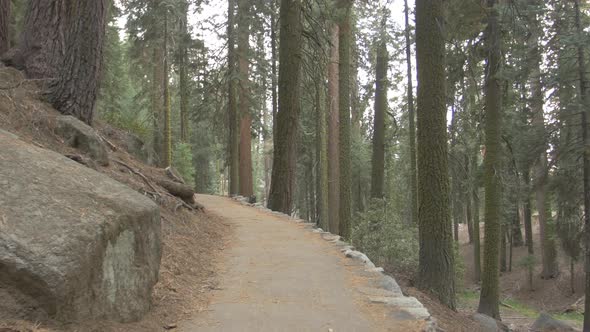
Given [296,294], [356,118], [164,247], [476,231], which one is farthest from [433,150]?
[476,231]

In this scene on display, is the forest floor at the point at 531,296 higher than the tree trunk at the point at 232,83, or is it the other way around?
the tree trunk at the point at 232,83

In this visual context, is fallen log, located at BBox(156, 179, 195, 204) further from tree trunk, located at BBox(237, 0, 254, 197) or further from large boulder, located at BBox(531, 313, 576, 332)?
large boulder, located at BBox(531, 313, 576, 332)

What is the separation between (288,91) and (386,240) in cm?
474

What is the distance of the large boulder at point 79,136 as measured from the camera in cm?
657

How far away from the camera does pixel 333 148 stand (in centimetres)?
1706

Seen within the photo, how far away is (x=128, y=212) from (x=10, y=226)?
1018mm

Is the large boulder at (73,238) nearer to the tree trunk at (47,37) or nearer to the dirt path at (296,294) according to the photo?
the dirt path at (296,294)

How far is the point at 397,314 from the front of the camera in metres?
4.71

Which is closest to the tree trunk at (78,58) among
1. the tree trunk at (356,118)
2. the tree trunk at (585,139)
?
the tree trunk at (356,118)

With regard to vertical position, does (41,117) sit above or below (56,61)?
below

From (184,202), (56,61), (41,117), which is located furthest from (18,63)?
(184,202)

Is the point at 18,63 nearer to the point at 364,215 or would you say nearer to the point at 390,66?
the point at 364,215

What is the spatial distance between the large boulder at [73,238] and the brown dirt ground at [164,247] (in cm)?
11

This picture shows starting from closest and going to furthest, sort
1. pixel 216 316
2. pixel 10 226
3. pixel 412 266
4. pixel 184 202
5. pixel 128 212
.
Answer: pixel 10 226 < pixel 128 212 < pixel 216 316 < pixel 184 202 < pixel 412 266
